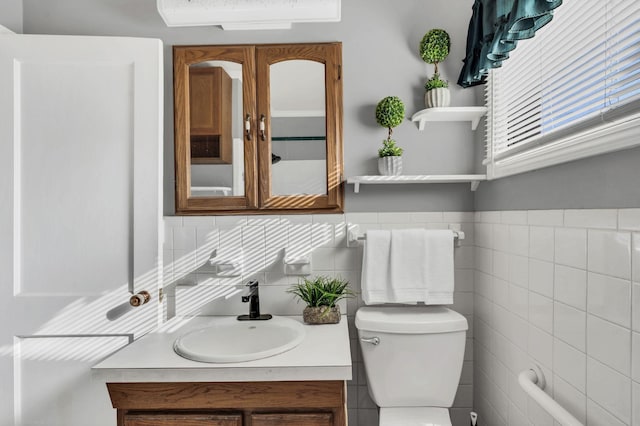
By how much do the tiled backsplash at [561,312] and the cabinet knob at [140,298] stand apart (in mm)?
1378

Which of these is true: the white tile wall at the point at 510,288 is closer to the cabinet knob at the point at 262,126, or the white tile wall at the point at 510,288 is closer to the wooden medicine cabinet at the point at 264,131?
the wooden medicine cabinet at the point at 264,131

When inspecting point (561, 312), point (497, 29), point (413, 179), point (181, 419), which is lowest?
point (181, 419)

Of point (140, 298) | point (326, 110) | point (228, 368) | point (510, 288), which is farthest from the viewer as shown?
point (326, 110)

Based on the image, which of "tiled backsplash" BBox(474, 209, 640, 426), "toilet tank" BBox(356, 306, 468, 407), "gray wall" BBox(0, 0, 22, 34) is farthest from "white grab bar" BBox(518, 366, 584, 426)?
"gray wall" BBox(0, 0, 22, 34)

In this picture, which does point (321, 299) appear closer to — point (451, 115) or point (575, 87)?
point (451, 115)

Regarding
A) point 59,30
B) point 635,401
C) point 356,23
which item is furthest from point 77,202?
point 635,401

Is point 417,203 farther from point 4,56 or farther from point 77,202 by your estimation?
point 4,56

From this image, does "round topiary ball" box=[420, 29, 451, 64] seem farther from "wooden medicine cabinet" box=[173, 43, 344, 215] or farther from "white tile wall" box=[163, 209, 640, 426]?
"white tile wall" box=[163, 209, 640, 426]

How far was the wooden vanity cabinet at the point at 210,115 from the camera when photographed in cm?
184

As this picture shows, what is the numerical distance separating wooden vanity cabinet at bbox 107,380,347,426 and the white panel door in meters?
0.43

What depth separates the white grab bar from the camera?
3.35ft

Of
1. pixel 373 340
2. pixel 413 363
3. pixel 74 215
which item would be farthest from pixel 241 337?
pixel 74 215

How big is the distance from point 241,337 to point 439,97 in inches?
49.6

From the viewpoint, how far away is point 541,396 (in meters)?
1.13
